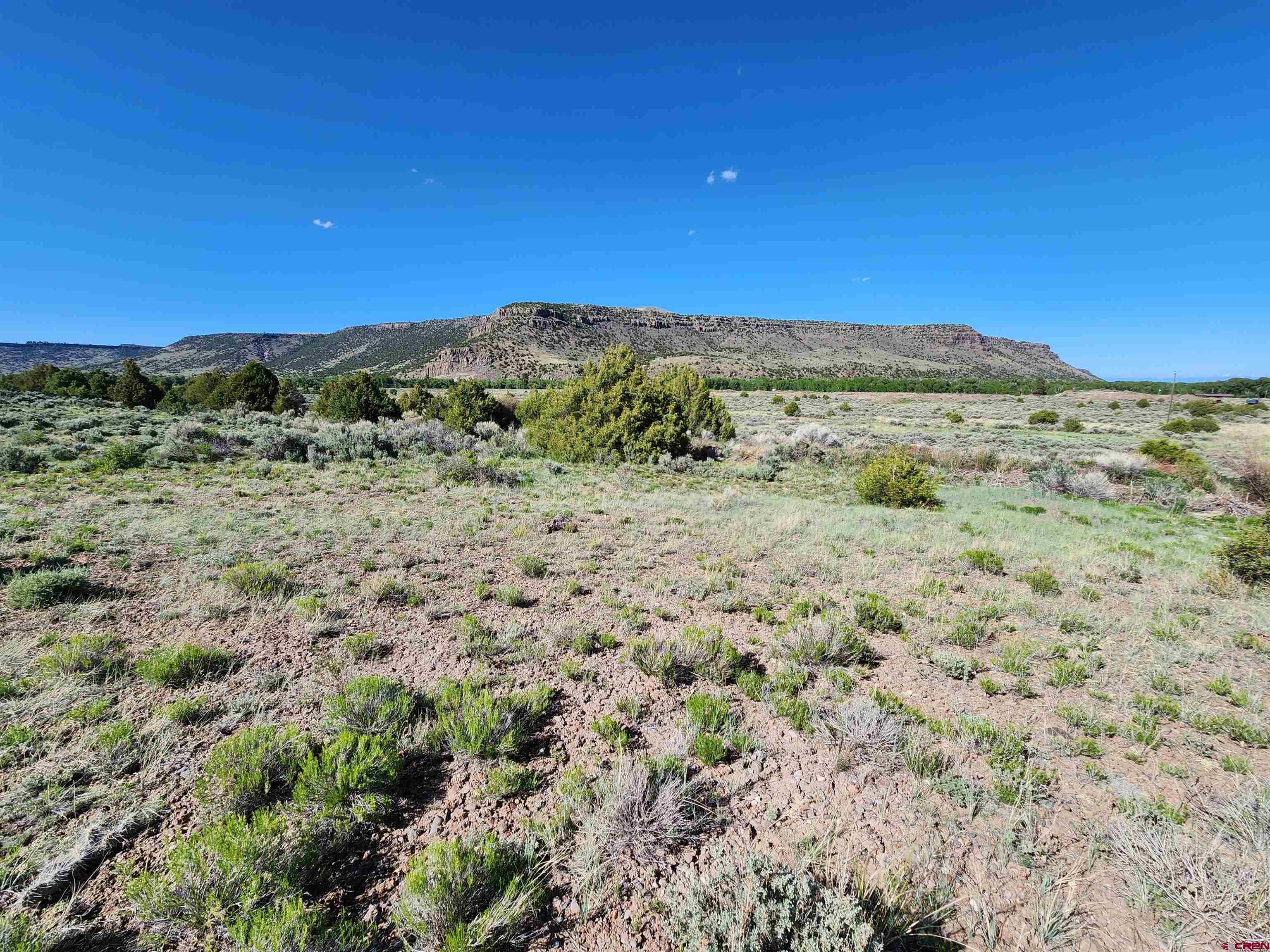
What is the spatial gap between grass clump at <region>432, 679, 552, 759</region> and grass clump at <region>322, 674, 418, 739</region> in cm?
26

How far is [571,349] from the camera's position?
96.8 meters

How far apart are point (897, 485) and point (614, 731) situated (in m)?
13.4

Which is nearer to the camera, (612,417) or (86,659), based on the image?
(86,659)

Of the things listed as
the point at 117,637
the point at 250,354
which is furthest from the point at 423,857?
the point at 250,354

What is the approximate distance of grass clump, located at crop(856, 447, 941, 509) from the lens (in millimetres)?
14133

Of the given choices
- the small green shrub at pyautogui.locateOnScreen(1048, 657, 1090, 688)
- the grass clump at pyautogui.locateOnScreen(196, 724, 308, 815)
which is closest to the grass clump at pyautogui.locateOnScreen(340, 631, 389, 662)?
the grass clump at pyautogui.locateOnScreen(196, 724, 308, 815)

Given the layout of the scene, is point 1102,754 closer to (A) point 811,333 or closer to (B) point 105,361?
(A) point 811,333

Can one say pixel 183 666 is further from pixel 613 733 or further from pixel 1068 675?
pixel 1068 675

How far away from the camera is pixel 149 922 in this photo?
2.34 meters

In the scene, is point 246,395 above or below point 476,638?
above

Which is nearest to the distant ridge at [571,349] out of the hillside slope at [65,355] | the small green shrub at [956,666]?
the hillside slope at [65,355]

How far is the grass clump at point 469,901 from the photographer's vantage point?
7.48ft

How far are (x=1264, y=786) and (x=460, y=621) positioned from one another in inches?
284

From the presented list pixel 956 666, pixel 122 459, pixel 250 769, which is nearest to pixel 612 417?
pixel 122 459
